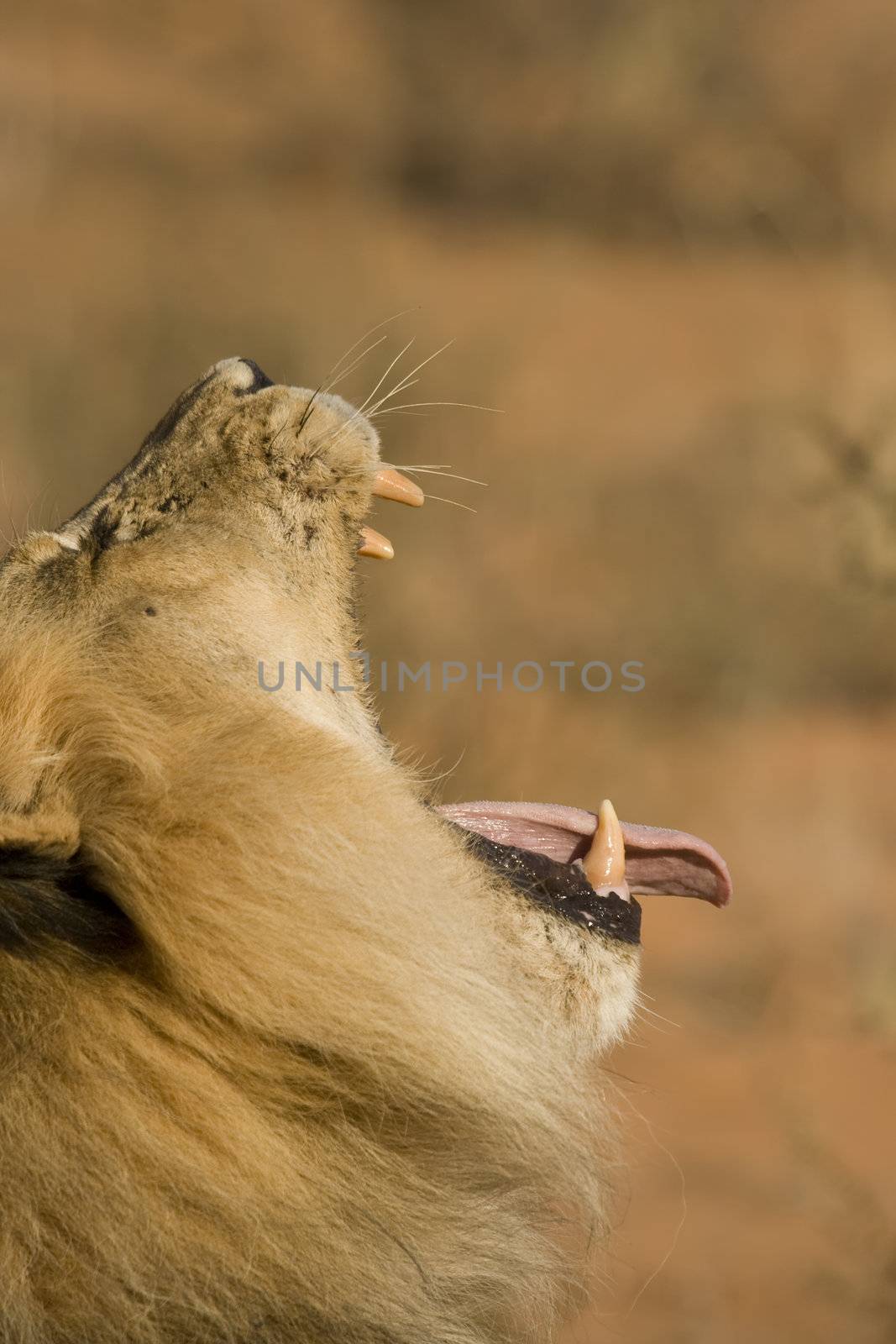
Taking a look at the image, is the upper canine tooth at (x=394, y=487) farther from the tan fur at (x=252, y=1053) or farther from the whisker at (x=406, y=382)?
the tan fur at (x=252, y=1053)

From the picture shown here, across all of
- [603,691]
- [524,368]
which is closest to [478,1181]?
[603,691]

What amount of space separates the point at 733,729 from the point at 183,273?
3.60 meters

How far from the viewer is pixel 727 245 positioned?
7668 millimetres

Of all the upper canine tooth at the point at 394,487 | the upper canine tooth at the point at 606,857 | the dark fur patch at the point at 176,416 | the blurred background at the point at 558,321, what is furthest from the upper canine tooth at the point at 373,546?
the blurred background at the point at 558,321

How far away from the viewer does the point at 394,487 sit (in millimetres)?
2348

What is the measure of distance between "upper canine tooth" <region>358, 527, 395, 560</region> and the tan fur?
0.54 meters

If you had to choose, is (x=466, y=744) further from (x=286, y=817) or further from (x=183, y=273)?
(x=286, y=817)

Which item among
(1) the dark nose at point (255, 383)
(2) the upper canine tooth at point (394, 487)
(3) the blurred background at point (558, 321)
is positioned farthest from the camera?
(3) the blurred background at point (558, 321)

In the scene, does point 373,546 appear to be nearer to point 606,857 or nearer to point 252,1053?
point 606,857

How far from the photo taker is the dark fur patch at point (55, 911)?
150 cm

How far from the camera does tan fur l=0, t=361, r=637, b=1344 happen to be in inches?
60.1

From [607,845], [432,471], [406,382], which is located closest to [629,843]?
[607,845]

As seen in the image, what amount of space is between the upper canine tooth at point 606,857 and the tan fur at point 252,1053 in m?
0.56

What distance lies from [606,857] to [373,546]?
26.0 inches
